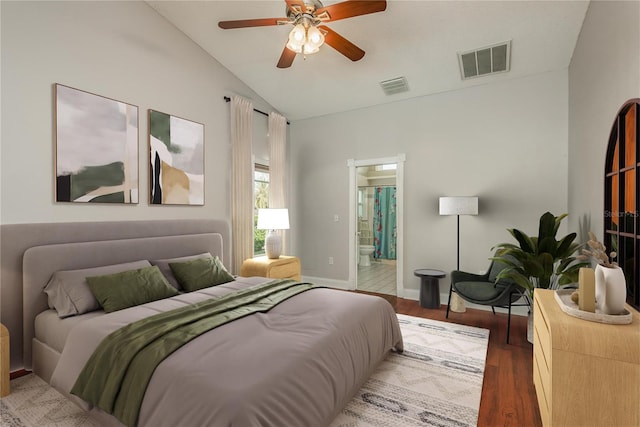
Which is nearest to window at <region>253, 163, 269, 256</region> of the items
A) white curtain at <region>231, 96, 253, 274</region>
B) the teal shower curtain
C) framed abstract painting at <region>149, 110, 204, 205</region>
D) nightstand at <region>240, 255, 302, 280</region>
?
white curtain at <region>231, 96, 253, 274</region>

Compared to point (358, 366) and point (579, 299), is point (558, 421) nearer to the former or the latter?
point (579, 299)

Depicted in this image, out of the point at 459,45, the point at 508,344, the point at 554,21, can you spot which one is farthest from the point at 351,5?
the point at 508,344

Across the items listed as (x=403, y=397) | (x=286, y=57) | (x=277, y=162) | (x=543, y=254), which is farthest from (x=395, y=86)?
(x=403, y=397)

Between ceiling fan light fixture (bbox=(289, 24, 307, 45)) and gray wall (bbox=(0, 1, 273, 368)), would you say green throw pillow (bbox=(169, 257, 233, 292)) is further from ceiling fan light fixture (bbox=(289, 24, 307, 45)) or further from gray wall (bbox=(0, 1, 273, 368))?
ceiling fan light fixture (bbox=(289, 24, 307, 45))

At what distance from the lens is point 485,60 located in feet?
11.8

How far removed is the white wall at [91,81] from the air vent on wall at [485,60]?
3.11m

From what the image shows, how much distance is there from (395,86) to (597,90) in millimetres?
2264

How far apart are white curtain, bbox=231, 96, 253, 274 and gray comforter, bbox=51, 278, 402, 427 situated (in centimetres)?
186

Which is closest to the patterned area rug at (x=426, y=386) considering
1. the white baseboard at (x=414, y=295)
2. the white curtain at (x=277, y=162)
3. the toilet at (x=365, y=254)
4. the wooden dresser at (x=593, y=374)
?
the wooden dresser at (x=593, y=374)

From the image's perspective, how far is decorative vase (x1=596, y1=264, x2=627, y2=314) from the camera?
1.50 m

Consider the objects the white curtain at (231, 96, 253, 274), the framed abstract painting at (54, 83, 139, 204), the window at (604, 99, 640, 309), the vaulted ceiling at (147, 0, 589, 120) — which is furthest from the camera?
the white curtain at (231, 96, 253, 274)

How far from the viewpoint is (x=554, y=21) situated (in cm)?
296

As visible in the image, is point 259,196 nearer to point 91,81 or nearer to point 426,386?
point 91,81

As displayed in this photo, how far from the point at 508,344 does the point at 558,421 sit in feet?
5.84
